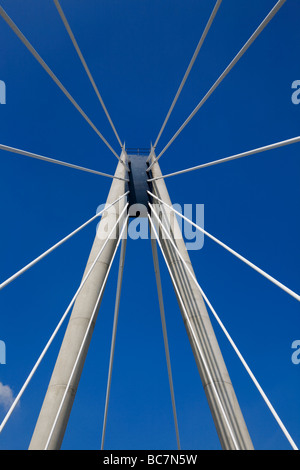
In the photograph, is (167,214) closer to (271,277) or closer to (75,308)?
(75,308)

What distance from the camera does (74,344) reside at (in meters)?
10.4

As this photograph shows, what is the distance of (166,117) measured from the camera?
1055 centimetres

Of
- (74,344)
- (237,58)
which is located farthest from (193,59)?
(74,344)

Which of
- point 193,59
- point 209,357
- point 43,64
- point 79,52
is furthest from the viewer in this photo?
point 209,357

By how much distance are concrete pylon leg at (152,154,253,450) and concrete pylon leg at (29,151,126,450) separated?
1.66 m

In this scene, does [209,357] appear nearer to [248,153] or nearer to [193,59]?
[248,153]

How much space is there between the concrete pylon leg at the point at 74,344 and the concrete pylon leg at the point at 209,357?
1.66 meters

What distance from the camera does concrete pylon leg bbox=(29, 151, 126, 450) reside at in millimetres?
9258

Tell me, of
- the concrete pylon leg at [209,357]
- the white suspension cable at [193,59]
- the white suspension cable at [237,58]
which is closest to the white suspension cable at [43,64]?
the white suspension cable at [193,59]

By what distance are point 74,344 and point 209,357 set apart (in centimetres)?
339

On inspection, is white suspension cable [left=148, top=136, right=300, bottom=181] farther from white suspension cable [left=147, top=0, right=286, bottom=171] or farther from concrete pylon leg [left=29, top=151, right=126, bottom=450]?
concrete pylon leg [left=29, top=151, right=126, bottom=450]
